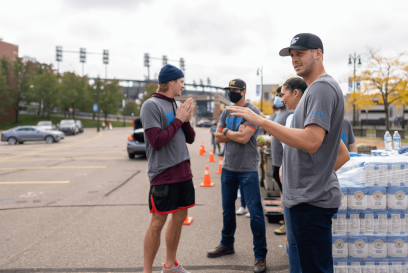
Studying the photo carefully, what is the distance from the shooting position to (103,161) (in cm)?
1368

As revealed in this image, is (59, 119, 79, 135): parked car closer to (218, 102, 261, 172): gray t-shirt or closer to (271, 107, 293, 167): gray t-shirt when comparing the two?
(271, 107, 293, 167): gray t-shirt

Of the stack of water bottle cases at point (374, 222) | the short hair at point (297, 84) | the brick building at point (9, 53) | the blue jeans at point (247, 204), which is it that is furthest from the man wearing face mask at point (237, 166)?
Answer: the brick building at point (9, 53)

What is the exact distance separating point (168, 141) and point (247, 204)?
1422 mm

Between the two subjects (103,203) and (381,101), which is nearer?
(103,203)

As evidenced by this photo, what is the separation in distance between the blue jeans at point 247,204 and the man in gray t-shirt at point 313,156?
1535 millimetres

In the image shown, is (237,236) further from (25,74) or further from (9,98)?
(25,74)

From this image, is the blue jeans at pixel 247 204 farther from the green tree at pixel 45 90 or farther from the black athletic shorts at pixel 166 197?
the green tree at pixel 45 90

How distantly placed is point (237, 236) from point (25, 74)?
60.5 metres

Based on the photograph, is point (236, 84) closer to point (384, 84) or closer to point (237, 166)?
point (237, 166)

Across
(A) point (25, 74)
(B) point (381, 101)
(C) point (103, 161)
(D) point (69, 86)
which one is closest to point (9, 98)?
(A) point (25, 74)

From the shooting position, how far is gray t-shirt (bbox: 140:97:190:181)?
2896mm

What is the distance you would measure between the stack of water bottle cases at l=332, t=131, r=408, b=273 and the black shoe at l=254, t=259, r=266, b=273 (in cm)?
77

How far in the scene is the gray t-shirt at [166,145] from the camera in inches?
114

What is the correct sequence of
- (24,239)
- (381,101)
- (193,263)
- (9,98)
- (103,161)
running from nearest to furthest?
(193,263)
(24,239)
(103,161)
(381,101)
(9,98)
